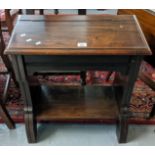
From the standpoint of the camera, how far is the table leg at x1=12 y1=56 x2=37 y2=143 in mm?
1029

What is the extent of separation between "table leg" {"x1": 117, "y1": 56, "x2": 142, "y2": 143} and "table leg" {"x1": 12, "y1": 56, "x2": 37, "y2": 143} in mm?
494

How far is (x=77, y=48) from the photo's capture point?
0.95 meters

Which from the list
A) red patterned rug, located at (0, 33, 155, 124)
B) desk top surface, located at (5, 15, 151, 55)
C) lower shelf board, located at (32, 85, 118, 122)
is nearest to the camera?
desk top surface, located at (5, 15, 151, 55)

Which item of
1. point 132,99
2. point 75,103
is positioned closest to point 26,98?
point 75,103

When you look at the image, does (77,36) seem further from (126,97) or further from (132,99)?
(132,99)

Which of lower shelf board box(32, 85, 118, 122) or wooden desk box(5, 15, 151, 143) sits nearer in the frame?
wooden desk box(5, 15, 151, 143)

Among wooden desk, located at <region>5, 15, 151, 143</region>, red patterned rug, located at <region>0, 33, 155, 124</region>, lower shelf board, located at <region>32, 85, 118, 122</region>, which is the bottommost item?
red patterned rug, located at <region>0, 33, 155, 124</region>

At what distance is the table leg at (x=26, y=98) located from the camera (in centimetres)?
103

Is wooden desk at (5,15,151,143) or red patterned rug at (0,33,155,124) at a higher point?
wooden desk at (5,15,151,143)

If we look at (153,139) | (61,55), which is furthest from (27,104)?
(153,139)

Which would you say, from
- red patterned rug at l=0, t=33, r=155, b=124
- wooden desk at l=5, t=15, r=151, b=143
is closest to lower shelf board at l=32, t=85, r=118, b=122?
wooden desk at l=5, t=15, r=151, b=143

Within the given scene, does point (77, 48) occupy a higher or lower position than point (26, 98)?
higher

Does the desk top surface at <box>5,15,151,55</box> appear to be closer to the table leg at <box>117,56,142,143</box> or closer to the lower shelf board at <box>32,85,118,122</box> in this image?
the table leg at <box>117,56,142,143</box>

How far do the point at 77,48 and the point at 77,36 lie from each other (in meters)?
0.12
